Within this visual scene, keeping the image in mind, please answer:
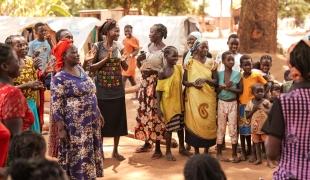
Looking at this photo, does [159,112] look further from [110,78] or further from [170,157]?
[110,78]

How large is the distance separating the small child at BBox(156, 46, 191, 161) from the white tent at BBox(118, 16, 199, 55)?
1167 centimetres

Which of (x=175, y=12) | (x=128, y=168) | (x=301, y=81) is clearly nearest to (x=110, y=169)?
(x=128, y=168)

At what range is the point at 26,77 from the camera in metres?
5.69

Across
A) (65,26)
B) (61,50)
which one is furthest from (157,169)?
(65,26)

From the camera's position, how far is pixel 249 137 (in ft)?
22.1

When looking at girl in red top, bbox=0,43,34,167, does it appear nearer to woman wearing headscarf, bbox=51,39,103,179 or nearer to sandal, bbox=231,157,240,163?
woman wearing headscarf, bbox=51,39,103,179

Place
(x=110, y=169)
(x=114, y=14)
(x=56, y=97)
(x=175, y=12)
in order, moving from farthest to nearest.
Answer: (x=175, y=12) < (x=114, y=14) < (x=110, y=169) < (x=56, y=97)

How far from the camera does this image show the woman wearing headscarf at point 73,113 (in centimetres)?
480

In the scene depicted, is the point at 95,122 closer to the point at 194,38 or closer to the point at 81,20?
the point at 194,38

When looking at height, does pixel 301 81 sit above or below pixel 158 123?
above

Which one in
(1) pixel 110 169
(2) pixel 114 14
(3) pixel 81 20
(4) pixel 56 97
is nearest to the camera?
(4) pixel 56 97

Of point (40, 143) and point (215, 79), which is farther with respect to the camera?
point (215, 79)

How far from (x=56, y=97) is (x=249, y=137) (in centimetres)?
289

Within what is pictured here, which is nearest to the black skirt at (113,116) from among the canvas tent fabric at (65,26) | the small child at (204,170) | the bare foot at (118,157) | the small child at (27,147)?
the bare foot at (118,157)
